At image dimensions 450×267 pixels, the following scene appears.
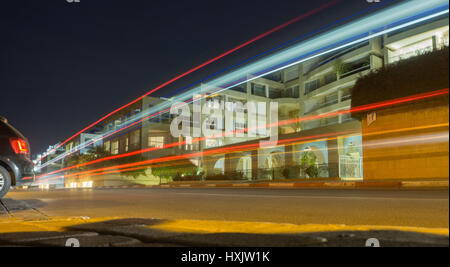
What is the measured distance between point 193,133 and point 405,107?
47220 millimetres

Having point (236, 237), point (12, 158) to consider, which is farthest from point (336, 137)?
point (236, 237)

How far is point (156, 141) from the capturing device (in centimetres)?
5741

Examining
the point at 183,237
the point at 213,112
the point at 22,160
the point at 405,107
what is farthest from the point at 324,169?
the point at 213,112

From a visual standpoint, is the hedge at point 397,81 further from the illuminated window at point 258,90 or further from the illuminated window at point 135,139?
the illuminated window at point 135,139

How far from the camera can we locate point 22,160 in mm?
8664

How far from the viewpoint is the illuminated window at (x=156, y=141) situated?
5681 centimetres

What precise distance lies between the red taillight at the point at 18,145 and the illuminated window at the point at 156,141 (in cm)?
4831

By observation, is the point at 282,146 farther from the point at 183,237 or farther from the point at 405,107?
the point at 183,237

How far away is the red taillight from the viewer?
8523 millimetres

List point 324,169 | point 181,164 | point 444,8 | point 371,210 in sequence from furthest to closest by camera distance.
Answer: point 181,164
point 324,169
point 371,210
point 444,8

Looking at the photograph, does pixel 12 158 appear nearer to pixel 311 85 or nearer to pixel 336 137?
pixel 336 137

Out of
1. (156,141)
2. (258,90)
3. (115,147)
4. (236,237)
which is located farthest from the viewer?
(115,147)

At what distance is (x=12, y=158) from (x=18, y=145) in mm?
319
